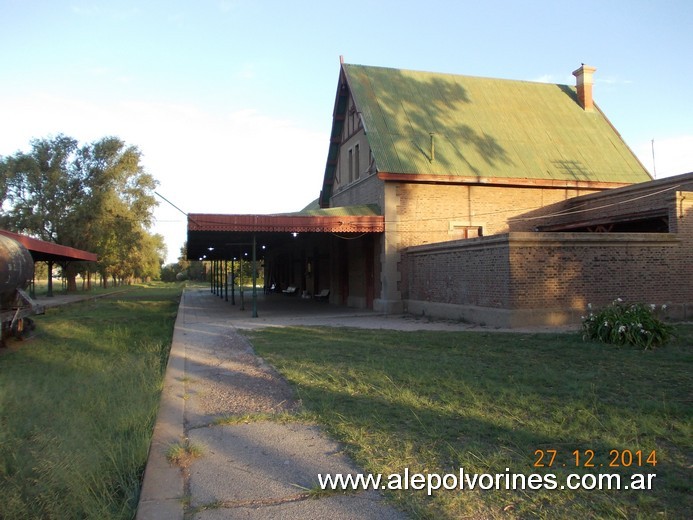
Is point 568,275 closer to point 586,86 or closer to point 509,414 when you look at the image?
point 509,414

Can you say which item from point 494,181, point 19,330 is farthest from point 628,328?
point 19,330

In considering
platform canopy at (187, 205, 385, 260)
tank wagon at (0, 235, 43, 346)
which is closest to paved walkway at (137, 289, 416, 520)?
tank wagon at (0, 235, 43, 346)

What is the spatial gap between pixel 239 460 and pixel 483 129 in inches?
811

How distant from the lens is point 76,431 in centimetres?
500

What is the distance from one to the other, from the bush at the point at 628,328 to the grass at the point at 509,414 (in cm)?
29

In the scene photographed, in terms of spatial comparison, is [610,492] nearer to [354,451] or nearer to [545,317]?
[354,451]

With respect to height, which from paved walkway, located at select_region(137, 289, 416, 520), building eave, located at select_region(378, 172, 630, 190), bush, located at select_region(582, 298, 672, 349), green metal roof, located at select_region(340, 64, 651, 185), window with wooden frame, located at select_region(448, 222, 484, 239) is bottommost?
paved walkway, located at select_region(137, 289, 416, 520)

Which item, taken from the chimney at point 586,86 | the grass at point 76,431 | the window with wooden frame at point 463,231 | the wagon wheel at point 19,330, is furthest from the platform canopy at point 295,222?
the chimney at point 586,86

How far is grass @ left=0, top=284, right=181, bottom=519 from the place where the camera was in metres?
3.69

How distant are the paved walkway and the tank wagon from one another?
259 inches

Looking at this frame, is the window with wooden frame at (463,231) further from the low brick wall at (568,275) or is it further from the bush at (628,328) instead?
the bush at (628,328)

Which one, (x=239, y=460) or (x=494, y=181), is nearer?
(x=239, y=460)

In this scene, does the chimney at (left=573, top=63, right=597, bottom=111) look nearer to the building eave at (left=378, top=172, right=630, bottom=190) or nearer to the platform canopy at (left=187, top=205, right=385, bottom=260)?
the building eave at (left=378, top=172, right=630, bottom=190)

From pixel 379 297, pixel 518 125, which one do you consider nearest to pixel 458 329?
pixel 379 297
